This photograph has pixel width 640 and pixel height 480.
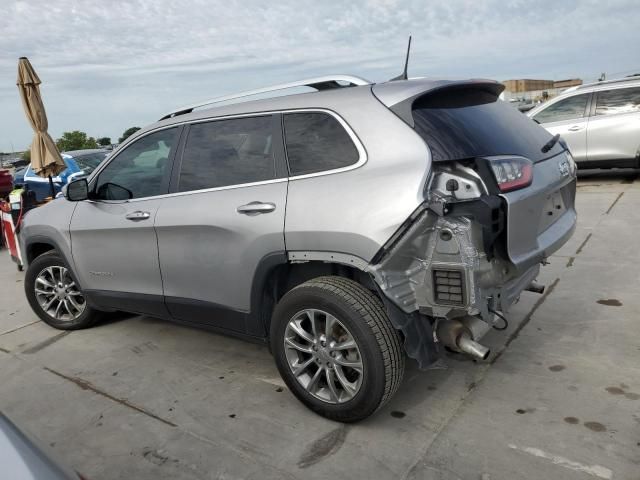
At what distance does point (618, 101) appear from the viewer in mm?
9375

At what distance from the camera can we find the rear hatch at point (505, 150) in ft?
8.94

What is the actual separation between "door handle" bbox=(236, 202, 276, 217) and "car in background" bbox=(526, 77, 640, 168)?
800 centimetres

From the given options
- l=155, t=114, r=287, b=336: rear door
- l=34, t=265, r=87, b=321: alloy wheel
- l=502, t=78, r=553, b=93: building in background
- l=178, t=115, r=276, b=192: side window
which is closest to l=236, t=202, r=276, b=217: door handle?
l=155, t=114, r=287, b=336: rear door

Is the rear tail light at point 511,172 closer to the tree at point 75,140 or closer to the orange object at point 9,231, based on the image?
the orange object at point 9,231

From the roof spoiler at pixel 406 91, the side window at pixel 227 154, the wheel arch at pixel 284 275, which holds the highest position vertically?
the roof spoiler at pixel 406 91

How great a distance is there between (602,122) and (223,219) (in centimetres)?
843

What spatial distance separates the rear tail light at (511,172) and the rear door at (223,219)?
1152 mm

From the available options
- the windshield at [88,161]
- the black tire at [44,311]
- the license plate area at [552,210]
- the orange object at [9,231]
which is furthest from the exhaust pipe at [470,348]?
the windshield at [88,161]

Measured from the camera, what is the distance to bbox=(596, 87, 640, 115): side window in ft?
30.2

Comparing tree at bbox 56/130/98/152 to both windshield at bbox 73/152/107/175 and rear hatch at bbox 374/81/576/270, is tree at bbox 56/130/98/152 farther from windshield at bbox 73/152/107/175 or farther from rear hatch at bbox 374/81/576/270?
rear hatch at bbox 374/81/576/270

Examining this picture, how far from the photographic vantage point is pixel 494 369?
11.5ft

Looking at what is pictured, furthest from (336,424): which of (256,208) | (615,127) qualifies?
(615,127)

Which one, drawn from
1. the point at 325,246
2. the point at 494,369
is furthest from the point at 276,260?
the point at 494,369

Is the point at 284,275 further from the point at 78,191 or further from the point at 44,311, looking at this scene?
the point at 44,311
